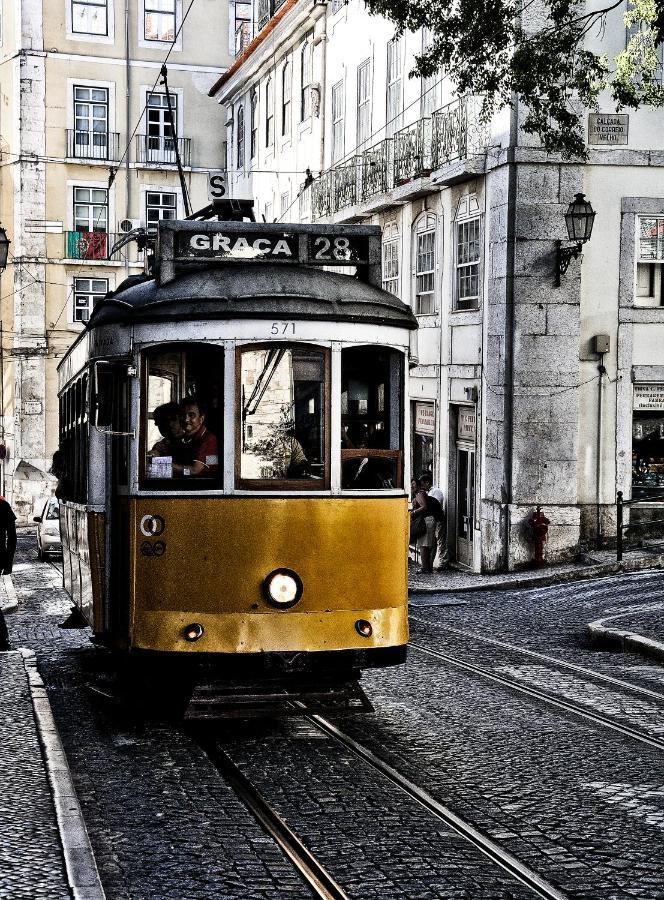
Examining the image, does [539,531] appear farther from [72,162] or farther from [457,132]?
[72,162]

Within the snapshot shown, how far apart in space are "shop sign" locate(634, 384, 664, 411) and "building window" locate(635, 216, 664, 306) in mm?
1285

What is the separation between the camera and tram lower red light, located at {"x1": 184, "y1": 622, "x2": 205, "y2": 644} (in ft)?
28.3

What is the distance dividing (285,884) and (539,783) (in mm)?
2375

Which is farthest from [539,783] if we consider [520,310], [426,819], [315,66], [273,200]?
[273,200]

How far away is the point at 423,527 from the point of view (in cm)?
2255

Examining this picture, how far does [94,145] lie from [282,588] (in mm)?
40357

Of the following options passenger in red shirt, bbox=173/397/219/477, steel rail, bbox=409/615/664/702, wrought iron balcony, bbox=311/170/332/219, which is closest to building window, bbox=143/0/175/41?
wrought iron balcony, bbox=311/170/332/219

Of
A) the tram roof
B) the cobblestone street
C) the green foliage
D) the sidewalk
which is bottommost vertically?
the cobblestone street

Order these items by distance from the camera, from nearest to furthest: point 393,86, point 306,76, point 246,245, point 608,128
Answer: point 246,245
point 608,128
point 393,86
point 306,76

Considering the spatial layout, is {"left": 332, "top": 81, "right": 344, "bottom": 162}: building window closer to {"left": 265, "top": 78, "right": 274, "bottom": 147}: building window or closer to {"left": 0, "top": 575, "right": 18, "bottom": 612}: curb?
{"left": 265, "top": 78, "right": 274, "bottom": 147}: building window

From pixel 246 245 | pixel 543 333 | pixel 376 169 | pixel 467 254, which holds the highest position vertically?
pixel 376 169

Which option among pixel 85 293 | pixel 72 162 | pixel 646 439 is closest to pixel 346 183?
pixel 646 439

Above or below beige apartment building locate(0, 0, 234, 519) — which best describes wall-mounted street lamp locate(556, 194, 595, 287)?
below

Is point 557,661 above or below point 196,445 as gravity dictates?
below
